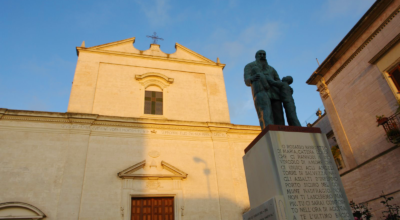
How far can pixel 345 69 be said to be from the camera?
1329 centimetres

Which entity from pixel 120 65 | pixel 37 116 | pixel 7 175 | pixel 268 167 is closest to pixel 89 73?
pixel 120 65

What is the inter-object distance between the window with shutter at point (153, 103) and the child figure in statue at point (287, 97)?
28.0 feet

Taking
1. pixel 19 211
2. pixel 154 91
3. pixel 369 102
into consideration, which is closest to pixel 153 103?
pixel 154 91

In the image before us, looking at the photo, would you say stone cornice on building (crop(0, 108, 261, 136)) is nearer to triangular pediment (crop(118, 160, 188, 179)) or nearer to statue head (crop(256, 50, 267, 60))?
triangular pediment (crop(118, 160, 188, 179))

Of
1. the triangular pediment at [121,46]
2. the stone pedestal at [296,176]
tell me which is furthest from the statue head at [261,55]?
the triangular pediment at [121,46]

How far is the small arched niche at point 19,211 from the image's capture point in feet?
33.1

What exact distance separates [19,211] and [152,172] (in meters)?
4.79

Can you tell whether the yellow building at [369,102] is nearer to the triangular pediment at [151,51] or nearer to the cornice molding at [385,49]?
the cornice molding at [385,49]

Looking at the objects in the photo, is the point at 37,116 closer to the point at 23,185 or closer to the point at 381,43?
the point at 23,185

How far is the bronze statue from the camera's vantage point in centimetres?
635

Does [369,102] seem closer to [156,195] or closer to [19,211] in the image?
[156,195]

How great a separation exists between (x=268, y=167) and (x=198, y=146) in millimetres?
8345

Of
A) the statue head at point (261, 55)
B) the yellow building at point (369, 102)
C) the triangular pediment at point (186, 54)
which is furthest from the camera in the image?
the triangular pediment at point (186, 54)

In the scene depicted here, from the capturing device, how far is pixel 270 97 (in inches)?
261
